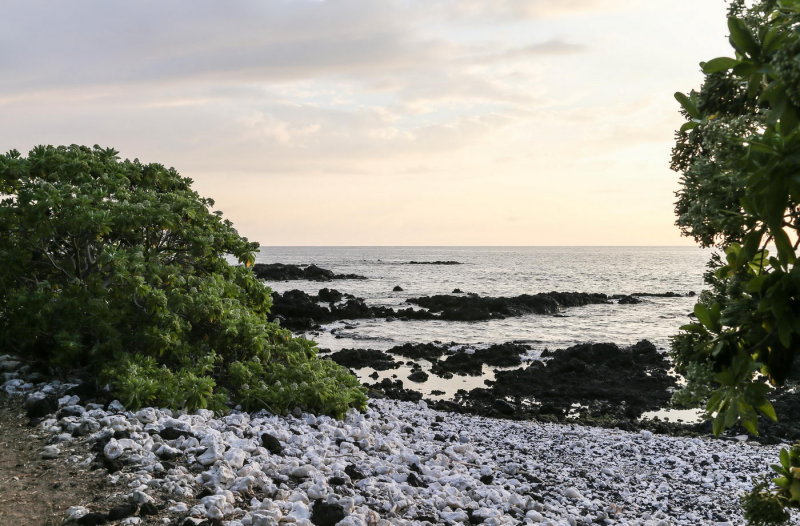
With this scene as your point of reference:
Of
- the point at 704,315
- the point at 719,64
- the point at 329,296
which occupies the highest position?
the point at 719,64

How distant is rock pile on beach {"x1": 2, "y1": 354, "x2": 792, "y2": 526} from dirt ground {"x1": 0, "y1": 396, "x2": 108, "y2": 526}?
0.40 ft

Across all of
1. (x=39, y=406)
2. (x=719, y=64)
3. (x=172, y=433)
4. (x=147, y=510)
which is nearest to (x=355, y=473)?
(x=172, y=433)

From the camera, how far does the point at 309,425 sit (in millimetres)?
7750

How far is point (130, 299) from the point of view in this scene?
793 cm

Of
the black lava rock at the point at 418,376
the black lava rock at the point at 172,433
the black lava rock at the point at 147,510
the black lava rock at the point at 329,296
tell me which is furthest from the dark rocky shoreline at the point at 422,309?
the black lava rock at the point at 147,510

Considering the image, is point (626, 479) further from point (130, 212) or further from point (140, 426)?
point (130, 212)

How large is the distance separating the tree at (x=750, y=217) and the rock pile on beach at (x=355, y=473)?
3.05m

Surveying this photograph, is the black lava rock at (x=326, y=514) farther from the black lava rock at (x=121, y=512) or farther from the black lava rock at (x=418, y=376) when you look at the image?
the black lava rock at (x=418, y=376)

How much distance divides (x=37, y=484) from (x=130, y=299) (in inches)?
121

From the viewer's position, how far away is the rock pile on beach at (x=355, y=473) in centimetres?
520

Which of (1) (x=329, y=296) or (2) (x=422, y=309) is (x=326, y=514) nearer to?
(2) (x=422, y=309)

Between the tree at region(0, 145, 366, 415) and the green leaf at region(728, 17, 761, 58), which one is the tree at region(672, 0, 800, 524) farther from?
the tree at region(0, 145, 366, 415)

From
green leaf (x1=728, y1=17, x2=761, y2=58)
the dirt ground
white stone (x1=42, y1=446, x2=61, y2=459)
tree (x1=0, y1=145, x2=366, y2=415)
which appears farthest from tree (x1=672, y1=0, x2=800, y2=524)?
tree (x1=0, y1=145, x2=366, y2=415)

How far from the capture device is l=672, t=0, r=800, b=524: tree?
7.55 feet
